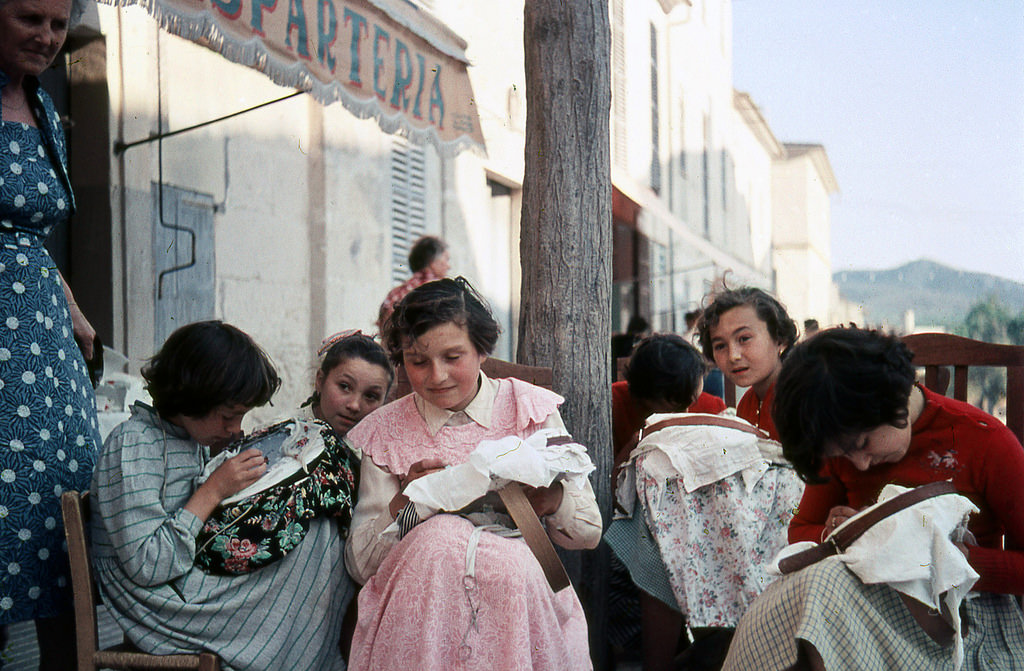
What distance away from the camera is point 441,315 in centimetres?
236

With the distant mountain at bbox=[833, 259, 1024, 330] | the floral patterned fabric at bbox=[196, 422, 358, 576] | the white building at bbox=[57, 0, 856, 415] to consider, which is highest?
the white building at bbox=[57, 0, 856, 415]

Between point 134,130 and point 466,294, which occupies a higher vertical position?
point 134,130

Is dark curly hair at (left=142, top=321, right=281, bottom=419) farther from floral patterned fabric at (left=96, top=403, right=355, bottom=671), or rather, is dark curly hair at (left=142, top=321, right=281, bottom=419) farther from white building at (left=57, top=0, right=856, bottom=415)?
white building at (left=57, top=0, right=856, bottom=415)

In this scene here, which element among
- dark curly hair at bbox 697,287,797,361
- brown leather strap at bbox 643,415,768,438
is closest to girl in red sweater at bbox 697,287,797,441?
dark curly hair at bbox 697,287,797,361

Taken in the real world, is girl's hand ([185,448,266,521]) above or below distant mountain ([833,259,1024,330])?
below

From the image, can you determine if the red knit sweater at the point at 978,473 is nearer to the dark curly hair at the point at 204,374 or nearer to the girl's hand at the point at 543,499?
the girl's hand at the point at 543,499

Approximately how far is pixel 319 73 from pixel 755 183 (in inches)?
655

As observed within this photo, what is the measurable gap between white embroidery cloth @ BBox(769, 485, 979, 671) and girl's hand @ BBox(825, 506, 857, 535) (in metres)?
0.23

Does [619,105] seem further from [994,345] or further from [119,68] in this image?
[994,345]

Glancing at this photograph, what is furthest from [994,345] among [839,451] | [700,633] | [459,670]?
[459,670]

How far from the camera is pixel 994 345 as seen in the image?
271cm

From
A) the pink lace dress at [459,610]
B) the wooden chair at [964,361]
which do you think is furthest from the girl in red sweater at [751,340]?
the pink lace dress at [459,610]

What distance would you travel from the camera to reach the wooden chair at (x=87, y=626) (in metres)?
1.90

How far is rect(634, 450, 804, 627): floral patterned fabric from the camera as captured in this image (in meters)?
2.79
